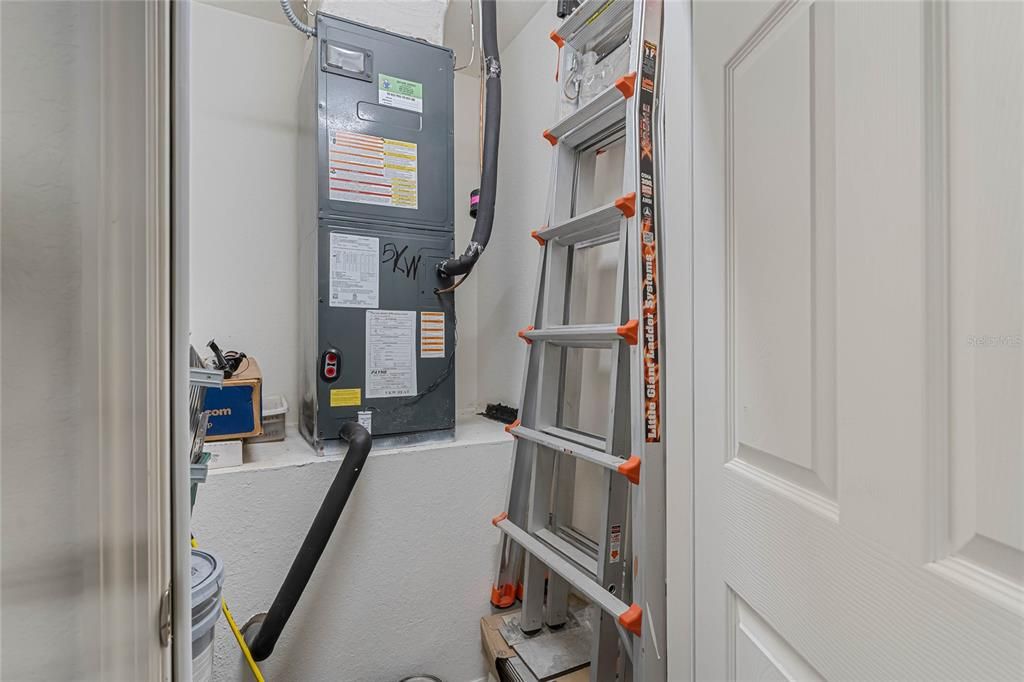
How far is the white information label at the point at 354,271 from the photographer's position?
1.47 meters

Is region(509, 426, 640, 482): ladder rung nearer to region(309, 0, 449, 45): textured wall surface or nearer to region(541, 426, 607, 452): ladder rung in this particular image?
region(541, 426, 607, 452): ladder rung

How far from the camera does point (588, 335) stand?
3.87 ft

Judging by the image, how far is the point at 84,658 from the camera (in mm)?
310

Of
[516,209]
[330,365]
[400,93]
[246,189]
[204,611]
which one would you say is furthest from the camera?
[516,209]

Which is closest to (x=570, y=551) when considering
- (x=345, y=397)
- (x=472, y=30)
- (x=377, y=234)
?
(x=345, y=397)

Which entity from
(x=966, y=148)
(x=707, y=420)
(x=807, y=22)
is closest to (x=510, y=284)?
(x=707, y=420)

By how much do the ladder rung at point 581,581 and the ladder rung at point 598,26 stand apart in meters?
1.41

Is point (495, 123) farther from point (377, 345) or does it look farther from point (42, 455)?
point (42, 455)

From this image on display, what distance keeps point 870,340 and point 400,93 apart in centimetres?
159

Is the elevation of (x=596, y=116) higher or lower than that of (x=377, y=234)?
higher

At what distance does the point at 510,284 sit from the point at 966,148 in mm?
1630

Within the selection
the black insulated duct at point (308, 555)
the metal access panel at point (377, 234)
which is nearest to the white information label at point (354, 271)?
the metal access panel at point (377, 234)

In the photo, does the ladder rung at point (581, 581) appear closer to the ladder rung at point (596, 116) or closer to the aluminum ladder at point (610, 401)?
the aluminum ladder at point (610, 401)

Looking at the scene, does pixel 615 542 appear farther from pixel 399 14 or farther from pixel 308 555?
pixel 399 14
